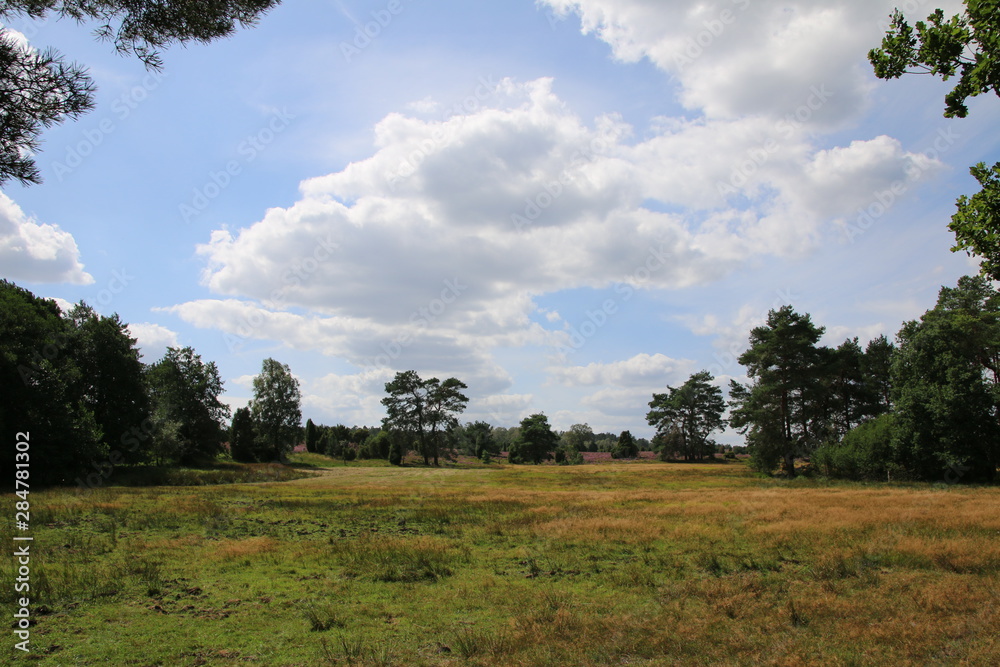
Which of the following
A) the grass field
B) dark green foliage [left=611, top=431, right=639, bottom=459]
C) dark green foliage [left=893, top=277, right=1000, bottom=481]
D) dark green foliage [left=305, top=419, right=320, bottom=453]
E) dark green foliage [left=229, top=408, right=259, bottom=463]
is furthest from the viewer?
dark green foliage [left=611, top=431, right=639, bottom=459]

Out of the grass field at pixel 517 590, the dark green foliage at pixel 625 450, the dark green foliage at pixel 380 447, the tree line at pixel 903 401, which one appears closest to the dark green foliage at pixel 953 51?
the grass field at pixel 517 590

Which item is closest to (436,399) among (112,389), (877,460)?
(112,389)

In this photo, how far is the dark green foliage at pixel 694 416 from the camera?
9719 centimetres

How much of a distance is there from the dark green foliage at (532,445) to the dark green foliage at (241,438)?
175 feet

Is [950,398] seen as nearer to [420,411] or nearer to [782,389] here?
[782,389]

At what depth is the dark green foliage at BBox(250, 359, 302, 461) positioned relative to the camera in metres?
79.8

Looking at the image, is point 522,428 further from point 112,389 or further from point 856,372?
point 112,389

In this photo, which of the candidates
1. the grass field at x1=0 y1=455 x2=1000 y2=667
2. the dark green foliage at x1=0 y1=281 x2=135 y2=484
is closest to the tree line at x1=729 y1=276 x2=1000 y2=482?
the grass field at x1=0 y1=455 x2=1000 y2=667

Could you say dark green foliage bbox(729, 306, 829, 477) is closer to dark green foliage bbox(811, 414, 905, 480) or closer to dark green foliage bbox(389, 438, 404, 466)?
dark green foliage bbox(811, 414, 905, 480)

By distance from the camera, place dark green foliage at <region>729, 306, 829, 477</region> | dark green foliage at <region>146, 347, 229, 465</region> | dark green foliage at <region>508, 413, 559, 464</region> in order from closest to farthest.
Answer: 1. dark green foliage at <region>729, 306, 829, 477</region>
2. dark green foliage at <region>146, 347, 229, 465</region>
3. dark green foliage at <region>508, 413, 559, 464</region>

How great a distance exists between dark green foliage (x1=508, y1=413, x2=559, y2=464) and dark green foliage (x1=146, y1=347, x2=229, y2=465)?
59.6 m

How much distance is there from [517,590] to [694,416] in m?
96.2

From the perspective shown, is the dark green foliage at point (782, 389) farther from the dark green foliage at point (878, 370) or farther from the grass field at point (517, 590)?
the grass field at point (517, 590)

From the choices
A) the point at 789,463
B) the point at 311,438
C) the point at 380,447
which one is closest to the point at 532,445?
the point at 380,447
